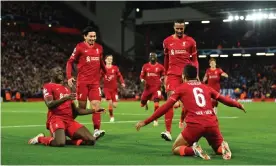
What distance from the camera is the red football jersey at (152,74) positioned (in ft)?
60.2

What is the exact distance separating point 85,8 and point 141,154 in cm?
5273

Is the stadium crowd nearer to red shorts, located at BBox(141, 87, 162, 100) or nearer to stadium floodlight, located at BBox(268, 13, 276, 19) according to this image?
stadium floodlight, located at BBox(268, 13, 276, 19)

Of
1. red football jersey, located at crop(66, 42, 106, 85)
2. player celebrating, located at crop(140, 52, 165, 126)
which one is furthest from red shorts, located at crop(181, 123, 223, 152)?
player celebrating, located at crop(140, 52, 165, 126)

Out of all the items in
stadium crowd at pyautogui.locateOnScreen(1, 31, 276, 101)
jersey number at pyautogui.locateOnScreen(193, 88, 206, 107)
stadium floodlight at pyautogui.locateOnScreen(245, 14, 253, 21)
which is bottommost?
stadium crowd at pyautogui.locateOnScreen(1, 31, 276, 101)

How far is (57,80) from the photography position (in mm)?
10594

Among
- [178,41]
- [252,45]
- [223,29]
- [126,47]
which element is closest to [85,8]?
[126,47]

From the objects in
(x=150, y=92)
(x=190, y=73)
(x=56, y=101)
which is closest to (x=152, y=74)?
(x=150, y=92)

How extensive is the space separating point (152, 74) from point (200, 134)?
10.2 m

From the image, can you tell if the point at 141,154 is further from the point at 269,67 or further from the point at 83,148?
the point at 269,67

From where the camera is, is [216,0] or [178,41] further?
[216,0]

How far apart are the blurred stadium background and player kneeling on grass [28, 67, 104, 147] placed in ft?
106

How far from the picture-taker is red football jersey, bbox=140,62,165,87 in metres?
18.4

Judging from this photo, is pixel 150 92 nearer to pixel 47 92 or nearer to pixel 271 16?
pixel 47 92

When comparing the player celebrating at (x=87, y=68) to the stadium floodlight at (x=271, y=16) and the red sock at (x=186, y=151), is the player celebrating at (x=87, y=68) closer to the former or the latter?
the red sock at (x=186, y=151)
